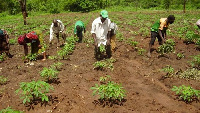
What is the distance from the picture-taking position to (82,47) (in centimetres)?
834

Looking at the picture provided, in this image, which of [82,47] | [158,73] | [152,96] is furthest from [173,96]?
[82,47]

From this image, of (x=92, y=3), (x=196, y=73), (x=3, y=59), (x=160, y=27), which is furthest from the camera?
(x=92, y=3)

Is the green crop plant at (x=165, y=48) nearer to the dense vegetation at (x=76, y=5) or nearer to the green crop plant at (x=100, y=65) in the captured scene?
the green crop plant at (x=100, y=65)

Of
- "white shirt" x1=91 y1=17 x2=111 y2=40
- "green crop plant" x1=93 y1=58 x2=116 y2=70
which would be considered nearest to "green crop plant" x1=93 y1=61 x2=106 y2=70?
"green crop plant" x1=93 y1=58 x2=116 y2=70

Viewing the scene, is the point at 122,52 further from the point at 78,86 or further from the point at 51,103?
the point at 51,103

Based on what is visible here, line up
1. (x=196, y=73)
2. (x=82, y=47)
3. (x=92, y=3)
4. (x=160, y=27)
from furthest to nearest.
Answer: (x=92, y=3) → (x=82, y=47) → (x=160, y=27) → (x=196, y=73)

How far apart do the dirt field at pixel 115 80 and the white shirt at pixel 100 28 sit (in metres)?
0.93

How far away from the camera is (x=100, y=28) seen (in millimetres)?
5957

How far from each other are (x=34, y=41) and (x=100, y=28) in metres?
2.10

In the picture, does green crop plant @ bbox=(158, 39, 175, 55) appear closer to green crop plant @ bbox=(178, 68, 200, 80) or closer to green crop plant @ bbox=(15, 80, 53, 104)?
green crop plant @ bbox=(178, 68, 200, 80)

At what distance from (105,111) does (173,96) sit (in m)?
1.56

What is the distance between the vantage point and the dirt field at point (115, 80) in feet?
12.4

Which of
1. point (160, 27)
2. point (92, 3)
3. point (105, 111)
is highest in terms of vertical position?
point (92, 3)

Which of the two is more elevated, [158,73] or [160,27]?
[160,27]
